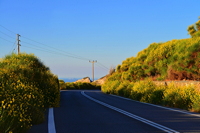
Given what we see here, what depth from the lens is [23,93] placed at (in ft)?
37.1

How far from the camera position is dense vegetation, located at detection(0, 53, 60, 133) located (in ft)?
25.9

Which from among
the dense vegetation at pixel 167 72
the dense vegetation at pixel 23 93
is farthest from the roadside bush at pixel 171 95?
the dense vegetation at pixel 23 93

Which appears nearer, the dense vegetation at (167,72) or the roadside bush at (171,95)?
the roadside bush at (171,95)

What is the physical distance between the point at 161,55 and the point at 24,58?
18.2 m

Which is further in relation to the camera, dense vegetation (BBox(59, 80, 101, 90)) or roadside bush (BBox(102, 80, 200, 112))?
dense vegetation (BBox(59, 80, 101, 90))

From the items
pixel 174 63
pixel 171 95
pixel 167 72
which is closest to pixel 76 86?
pixel 167 72

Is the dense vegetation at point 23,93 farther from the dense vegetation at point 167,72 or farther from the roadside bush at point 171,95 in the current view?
the dense vegetation at point 167,72

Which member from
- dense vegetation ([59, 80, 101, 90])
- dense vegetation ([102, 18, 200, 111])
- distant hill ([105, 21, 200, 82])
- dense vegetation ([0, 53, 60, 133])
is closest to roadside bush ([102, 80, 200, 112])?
dense vegetation ([102, 18, 200, 111])

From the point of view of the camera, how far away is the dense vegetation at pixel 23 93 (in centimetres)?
790

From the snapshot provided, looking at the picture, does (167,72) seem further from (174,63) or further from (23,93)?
(23,93)

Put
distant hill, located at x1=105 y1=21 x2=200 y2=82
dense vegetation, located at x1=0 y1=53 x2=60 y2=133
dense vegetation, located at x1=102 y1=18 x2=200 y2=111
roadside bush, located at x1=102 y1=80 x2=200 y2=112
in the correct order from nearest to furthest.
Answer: dense vegetation, located at x1=0 y1=53 x2=60 y2=133 → roadside bush, located at x1=102 y1=80 x2=200 y2=112 → dense vegetation, located at x1=102 y1=18 x2=200 y2=111 → distant hill, located at x1=105 y1=21 x2=200 y2=82

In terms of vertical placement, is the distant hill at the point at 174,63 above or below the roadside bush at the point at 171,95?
above

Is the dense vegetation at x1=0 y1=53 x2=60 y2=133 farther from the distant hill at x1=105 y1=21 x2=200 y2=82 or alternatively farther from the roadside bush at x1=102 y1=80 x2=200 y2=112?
the distant hill at x1=105 y1=21 x2=200 y2=82

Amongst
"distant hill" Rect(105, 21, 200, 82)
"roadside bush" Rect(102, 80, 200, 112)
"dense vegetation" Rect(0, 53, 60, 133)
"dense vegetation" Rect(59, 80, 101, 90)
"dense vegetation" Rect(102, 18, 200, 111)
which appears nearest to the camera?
"dense vegetation" Rect(0, 53, 60, 133)
